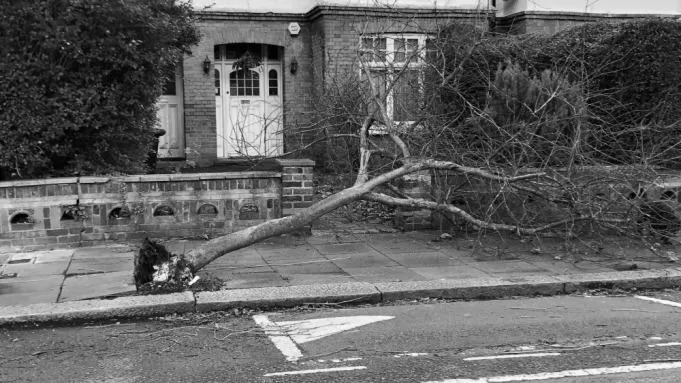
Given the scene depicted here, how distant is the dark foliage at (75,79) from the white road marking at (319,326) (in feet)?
14.0

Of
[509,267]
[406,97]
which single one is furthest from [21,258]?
[406,97]

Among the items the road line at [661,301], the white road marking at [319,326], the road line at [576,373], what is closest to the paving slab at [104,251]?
the white road marking at [319,326]

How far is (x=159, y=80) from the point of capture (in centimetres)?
886

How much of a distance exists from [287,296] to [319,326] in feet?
2.41

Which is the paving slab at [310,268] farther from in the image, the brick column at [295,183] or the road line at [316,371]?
the road line at [316,371]

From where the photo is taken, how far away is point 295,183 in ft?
29.5

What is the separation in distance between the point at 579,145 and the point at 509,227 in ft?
4.74

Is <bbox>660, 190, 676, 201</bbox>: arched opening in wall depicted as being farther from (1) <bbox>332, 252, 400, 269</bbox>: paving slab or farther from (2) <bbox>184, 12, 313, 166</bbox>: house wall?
(2) <bbox>184, 12, 313, 166</bbox>: house wall

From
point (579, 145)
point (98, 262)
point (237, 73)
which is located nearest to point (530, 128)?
point (579, 145)

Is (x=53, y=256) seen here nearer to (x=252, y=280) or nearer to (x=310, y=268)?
(x=252, y=280)

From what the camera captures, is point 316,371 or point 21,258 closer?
point 316,371

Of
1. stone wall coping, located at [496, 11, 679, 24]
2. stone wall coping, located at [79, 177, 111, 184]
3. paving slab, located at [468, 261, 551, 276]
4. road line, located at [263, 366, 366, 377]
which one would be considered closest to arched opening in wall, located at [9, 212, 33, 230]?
stone wall coping, located at [79, 177, 111, 184]

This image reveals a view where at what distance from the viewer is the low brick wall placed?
809 centimetres

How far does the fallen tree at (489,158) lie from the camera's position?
304 inches
